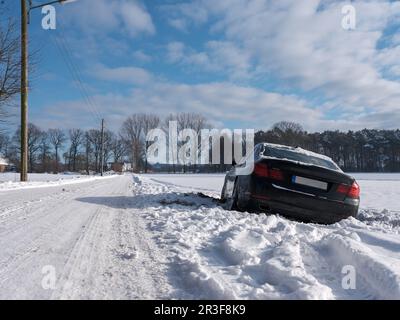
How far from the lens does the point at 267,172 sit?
5.74 m

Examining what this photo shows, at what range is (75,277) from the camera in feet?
9.57

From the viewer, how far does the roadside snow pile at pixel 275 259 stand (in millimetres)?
2625

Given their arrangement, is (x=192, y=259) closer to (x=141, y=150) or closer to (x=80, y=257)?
(x=80, y=257)

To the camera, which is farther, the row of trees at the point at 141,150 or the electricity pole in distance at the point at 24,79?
the row of trees at the point at 141,150

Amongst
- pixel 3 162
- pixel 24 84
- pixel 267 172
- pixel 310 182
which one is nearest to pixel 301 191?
pixel 310 182

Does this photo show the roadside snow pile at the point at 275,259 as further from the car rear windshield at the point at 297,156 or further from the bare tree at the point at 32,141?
the bare tree at the point at 32,141

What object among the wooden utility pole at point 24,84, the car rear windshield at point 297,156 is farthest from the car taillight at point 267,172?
the wooden utility pole at point 24,84

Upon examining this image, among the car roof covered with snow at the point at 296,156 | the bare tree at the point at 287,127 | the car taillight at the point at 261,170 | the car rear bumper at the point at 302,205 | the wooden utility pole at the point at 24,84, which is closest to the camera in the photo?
the car rear bumper at the point at 302,205

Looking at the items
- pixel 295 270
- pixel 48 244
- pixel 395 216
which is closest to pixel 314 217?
pixel 395 216

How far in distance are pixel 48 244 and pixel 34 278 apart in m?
1.30

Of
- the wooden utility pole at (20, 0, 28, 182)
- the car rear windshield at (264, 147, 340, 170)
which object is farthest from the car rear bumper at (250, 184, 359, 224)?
the wooden utility pole at (20, 0, 28, 182)

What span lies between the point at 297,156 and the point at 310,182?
94 centimetres

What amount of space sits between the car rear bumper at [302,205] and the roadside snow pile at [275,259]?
22cm

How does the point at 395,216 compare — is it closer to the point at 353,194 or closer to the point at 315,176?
the point at 353,194
